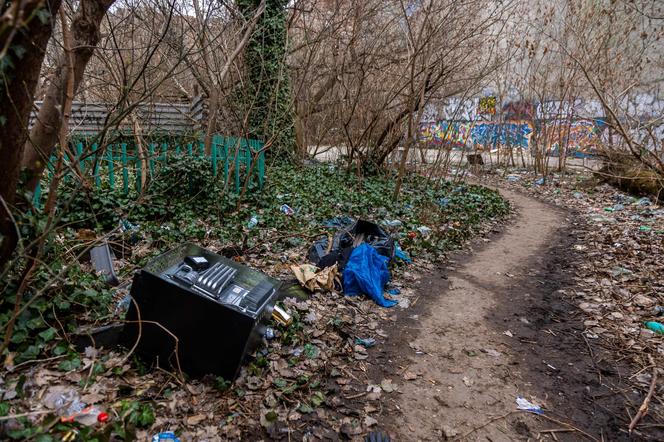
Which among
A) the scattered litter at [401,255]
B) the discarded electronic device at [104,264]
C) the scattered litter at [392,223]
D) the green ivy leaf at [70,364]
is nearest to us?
the green ivy leaf at [70,364]

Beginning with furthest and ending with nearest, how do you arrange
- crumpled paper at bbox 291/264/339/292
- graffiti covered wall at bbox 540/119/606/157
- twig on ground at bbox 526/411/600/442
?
graffiti covered wall at bbox 540/119/606/157
crumpled paper at bbox 291/264/339/292
twig on ground at bbox 526/411/600/442

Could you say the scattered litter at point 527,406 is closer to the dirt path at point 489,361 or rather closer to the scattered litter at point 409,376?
the dirt path at point 489,361

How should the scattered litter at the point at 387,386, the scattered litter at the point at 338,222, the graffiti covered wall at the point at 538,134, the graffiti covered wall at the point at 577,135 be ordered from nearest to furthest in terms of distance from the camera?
the scattered litter at the point at 387,386, the scattered litter at the point at 338,222, the graffiti covered wall at the point at 577,135, the graffiti covered wall at the point at 538,134

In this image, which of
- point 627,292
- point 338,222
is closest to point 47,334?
point 338,222

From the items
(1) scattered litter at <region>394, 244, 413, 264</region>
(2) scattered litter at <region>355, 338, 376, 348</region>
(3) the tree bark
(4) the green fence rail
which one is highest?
(3) the tree bark

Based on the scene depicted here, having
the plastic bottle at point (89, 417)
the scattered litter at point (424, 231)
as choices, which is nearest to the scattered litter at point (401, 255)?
the scattered litter at point (424, 231)

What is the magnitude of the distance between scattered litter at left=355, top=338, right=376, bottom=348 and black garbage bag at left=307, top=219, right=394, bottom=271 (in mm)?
1042

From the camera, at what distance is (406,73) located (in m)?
8.35

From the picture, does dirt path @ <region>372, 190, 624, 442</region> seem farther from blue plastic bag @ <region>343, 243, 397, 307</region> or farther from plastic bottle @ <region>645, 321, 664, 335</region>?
plastic bottle @ <region>645, 321, 664, 335</region>

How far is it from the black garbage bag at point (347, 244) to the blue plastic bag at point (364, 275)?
150 mm

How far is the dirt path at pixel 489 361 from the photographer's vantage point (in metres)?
2.57

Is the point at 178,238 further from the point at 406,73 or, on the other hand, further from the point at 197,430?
the point at 406,73

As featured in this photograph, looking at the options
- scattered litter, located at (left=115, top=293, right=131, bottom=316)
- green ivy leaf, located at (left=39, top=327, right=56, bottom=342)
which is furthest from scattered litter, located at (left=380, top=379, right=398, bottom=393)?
green ivy leaf, located at (left=39, top=327, right=56, bottom=342)

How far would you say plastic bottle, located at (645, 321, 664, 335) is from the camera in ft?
11.7
